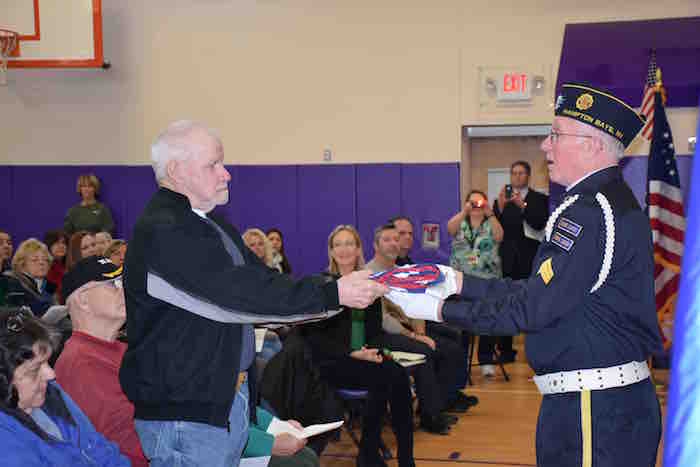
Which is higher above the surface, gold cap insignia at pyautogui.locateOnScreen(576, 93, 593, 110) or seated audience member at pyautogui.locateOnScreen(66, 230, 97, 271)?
gold cap insignia at pyautogui.locateOnScreen(576, 93, 593, 110)

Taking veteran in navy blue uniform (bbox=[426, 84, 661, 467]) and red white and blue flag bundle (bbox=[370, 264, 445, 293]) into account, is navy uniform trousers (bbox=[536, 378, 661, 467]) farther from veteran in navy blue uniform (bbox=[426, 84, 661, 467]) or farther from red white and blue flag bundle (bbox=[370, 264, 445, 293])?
red white and blue flag bundle (bbox=[370, 264, 445, 293])

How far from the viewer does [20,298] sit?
5.68 meters

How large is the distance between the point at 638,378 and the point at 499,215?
6520 millimetres

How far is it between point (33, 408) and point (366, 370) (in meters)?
2.81

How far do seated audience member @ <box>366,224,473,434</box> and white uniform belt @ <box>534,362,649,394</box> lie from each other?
3.24m

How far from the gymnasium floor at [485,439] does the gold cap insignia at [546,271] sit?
9.79ft

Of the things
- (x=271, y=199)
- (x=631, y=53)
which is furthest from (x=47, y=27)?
(x=631, y=53)

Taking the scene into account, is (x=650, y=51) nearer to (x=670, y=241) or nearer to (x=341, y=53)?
(x=670, y=241)

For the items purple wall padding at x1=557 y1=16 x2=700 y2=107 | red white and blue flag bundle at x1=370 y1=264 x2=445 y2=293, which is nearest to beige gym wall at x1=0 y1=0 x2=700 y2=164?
purple wall padding at x1=557 y1=16 x2=700 y2=107

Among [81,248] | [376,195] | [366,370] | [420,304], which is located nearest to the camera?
[420,304]

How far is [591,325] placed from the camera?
2.22m

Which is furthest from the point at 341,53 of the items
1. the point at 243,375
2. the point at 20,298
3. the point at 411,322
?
the point at 243,375

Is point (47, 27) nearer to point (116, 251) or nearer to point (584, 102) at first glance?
point (116, 251)

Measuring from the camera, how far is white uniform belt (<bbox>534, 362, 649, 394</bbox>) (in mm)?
2207
